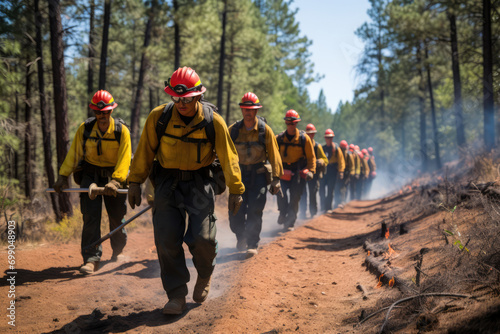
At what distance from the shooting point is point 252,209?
7758 millimetres

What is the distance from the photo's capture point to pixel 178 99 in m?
4.56

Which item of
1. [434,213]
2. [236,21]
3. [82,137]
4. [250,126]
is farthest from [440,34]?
[82,137]

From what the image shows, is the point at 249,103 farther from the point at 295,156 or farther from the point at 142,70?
the point at 142,70

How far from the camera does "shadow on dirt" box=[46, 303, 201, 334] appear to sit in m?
4.18

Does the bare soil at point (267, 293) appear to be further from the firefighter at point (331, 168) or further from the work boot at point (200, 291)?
the firefighter at point (331, 168)

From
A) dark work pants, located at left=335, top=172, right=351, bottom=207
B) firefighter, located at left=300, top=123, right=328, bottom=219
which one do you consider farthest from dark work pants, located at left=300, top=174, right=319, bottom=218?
dark work pants, located at left=335, top=172, right=351, bottom=207

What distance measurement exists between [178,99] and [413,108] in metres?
38.9

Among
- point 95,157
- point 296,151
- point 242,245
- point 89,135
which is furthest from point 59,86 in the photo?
point 242,245

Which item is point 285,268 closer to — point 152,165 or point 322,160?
point 152,165

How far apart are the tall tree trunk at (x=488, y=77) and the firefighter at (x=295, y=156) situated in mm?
7659

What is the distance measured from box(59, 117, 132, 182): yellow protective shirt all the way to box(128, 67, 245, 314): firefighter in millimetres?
1962

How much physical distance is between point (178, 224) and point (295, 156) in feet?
19.0

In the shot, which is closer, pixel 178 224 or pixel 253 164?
pixel 178 224

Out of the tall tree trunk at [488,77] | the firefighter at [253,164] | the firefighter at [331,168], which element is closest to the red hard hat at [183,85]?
the firefighter at [253,164]
